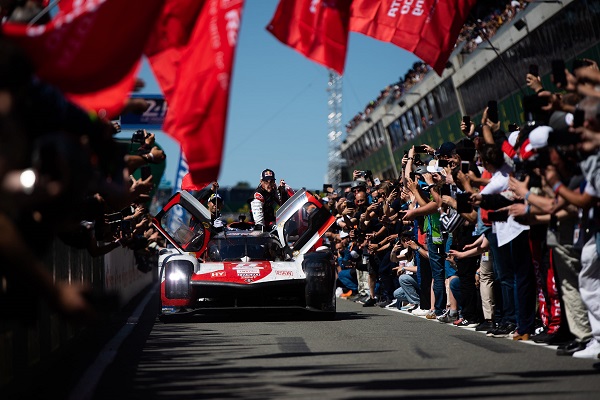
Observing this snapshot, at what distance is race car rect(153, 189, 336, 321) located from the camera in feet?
56.3

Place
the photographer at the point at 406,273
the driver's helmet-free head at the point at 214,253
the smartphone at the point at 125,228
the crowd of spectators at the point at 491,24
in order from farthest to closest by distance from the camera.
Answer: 1. the crowd of spectators at the point at 491,24
2. the photographer at the point at 406,273
3. the driver's helmet-free head at the point at 214,253
4. the smartphone at the point at 125,228

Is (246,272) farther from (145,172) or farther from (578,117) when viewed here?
(578,117)

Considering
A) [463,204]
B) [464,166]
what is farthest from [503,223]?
[464,166]

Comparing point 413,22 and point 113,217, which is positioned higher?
point 413,22

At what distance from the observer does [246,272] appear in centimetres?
1733

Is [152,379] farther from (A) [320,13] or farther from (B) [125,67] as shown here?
A: (A) [320,13]

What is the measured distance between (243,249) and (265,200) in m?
1.85

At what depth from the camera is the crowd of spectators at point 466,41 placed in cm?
3542

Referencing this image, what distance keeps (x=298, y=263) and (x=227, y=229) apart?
1.92 meters

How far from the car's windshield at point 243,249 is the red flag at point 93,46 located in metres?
10.6

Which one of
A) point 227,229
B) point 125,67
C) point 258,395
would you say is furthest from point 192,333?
point 125,67

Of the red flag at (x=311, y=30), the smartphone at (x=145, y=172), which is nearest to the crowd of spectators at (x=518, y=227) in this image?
the red flag at (x=311, y=30)

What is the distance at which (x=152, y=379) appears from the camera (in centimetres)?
974

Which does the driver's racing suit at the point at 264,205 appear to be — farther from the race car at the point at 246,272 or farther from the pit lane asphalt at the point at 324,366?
the pit lane asphalt at the point at 324,366
